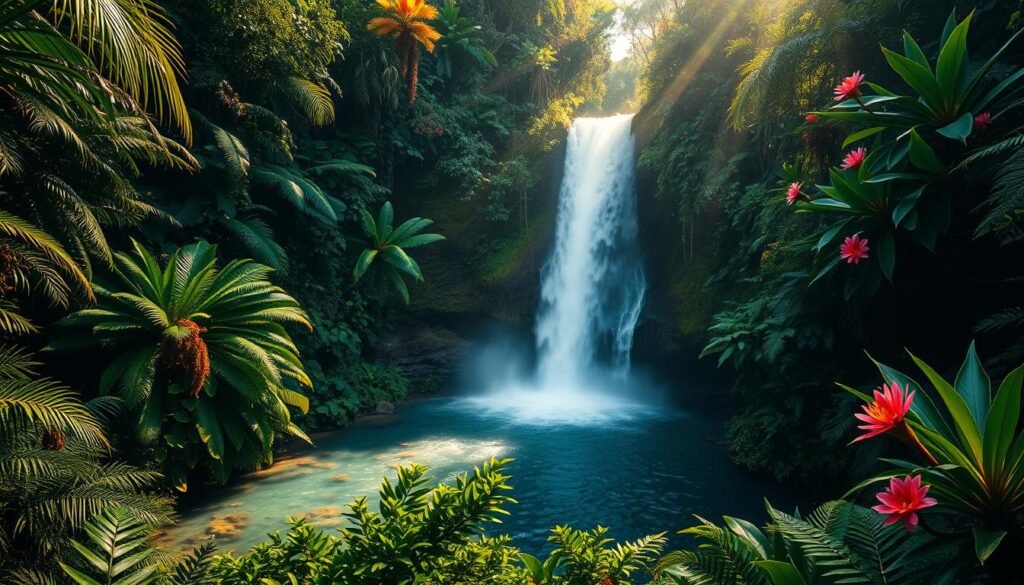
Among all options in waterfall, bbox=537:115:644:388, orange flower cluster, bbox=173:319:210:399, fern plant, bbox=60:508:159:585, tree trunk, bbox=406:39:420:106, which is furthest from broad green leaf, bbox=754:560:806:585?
tree trunk, bbox=406:39:420:106

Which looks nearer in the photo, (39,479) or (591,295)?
(39,479)

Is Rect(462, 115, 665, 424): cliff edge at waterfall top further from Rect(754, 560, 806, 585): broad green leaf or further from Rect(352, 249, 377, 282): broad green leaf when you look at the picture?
Rect(754, 560, 806, 585): broad green leaf

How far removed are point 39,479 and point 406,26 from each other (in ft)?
37.2

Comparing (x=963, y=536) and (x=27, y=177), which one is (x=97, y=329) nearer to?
(x=27, y=177)

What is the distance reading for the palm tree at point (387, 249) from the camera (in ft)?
40.6

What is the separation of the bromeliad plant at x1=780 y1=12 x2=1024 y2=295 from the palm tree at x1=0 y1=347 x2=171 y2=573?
5.38m

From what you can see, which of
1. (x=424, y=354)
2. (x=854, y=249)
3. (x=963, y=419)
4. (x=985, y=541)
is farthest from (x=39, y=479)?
(x=424, y=354)

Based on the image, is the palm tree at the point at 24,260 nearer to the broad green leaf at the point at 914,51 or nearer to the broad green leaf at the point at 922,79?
the broad green leaf at the point at 922,79

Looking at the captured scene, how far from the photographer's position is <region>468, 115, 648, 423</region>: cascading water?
13.3 metres

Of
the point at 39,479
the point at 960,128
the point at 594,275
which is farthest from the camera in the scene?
the point at 594,275

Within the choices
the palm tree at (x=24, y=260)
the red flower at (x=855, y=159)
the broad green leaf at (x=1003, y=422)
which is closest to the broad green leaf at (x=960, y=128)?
the red flower at (x=855, y=159)

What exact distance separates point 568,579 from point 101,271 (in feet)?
22.0

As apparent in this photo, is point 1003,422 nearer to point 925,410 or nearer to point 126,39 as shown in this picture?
point 925,410

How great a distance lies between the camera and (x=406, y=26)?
1199cm
